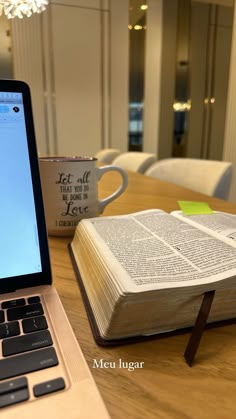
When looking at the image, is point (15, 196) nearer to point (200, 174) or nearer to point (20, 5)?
point (200, 174)

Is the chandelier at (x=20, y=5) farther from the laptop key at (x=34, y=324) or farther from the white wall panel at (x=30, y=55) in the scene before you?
the laptop key at (x=34, y=324)

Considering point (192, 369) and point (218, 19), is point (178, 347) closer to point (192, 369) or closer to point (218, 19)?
point (192, 369)

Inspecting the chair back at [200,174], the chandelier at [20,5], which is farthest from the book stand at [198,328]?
the chandelier at [20,5]

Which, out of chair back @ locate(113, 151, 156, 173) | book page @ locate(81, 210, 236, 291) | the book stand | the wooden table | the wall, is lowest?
chair back @ locate(113, 151, 156, 173)

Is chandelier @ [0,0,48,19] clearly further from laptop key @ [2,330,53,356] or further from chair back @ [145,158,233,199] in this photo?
laptop key @ [2,330,53,356]

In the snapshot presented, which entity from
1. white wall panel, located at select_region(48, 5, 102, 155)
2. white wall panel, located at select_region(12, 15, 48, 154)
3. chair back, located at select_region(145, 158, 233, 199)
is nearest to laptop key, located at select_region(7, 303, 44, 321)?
chair back, located at select_region(145, 158, 233, 199)

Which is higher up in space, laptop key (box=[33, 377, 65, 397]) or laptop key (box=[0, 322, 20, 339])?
laptop key (box=[0, 322, 20, 339])

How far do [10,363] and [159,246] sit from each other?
211 millimetres

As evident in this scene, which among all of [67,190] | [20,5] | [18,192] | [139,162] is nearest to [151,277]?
[18,192]

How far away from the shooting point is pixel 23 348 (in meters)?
0.24

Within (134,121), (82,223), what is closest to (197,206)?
(82,223)

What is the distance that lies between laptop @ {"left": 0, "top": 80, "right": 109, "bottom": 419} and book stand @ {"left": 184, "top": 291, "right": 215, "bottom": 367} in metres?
0.09

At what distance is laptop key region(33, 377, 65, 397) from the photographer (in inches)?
8.2

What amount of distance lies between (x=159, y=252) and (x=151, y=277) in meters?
0.07
